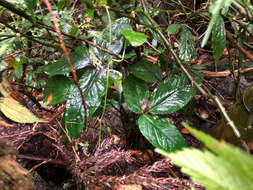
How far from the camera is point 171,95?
2.28 ft

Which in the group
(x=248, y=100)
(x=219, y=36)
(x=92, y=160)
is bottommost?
(x=92, y=160)

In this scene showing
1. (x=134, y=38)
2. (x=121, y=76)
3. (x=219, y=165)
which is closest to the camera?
(x=219, y=165)

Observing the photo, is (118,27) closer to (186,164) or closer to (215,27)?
(215,27)

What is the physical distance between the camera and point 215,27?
Result: 62cm

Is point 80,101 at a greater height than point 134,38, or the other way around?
point 134,38

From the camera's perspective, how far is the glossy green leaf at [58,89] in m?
0.70

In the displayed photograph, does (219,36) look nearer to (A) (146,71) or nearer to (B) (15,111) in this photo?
(A) (146,71)

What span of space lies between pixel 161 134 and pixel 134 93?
185 millimetres

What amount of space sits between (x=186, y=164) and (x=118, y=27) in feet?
1.83

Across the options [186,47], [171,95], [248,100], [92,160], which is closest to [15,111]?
[92,160]

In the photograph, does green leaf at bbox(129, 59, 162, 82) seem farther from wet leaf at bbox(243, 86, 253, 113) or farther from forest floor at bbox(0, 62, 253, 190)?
wet leaf at bbox(243, 86, 253, 113)

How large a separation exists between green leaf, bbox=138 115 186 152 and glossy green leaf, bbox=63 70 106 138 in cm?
17

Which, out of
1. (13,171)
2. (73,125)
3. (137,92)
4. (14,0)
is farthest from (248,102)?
(14,0)

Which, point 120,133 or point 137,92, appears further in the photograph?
point 120,133
